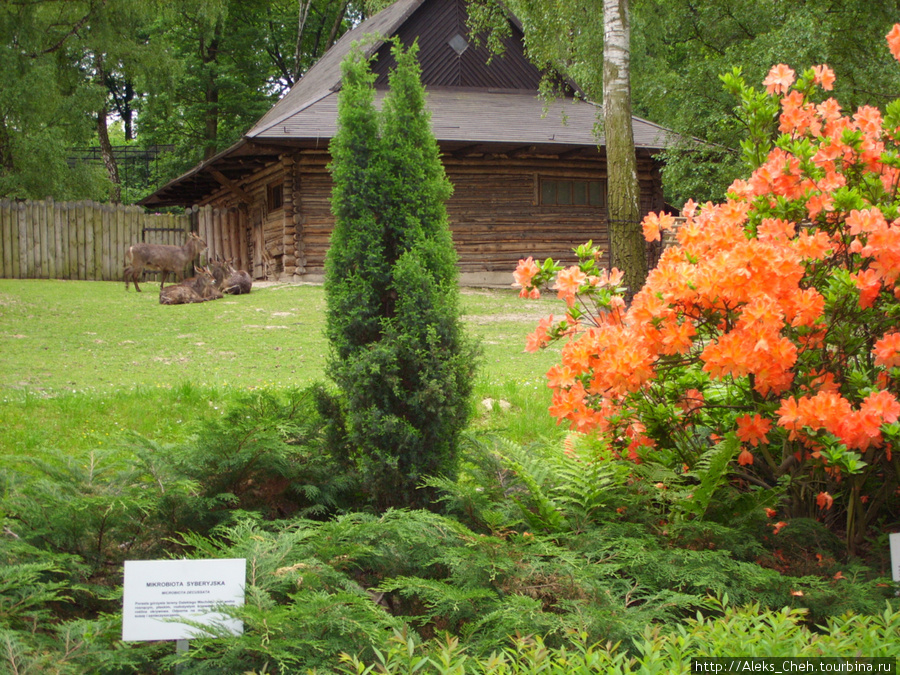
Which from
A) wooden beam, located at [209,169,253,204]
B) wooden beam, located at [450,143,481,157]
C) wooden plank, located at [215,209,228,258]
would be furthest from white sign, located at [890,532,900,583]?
wooden plank, located at [215,209,228,258]

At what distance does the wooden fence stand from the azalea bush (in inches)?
690

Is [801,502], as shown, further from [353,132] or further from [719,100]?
[719,100]

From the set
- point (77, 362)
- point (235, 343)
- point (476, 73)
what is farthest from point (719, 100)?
point (77, 362)

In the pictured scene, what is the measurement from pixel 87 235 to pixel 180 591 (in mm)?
20424

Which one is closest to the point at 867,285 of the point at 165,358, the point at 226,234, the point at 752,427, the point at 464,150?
the point at 752,427

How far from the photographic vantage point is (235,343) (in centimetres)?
1028

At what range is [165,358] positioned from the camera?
30.3 ft

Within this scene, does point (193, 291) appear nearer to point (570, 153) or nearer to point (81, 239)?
point (81, 239)

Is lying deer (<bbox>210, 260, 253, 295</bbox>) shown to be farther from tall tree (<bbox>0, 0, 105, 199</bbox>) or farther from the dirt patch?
tall tree (<bbox>0, 0, 105, 199</bbox>)

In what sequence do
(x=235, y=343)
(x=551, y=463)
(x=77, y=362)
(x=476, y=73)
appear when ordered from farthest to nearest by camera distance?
(x=476, y=73), (x=235, y=343), (x=77, y=362), (x=551, y=463)

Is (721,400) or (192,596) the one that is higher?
(721,400)

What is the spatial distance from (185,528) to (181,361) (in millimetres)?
5889

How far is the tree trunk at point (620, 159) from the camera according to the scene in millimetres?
8359

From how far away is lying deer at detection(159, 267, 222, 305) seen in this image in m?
14.4
